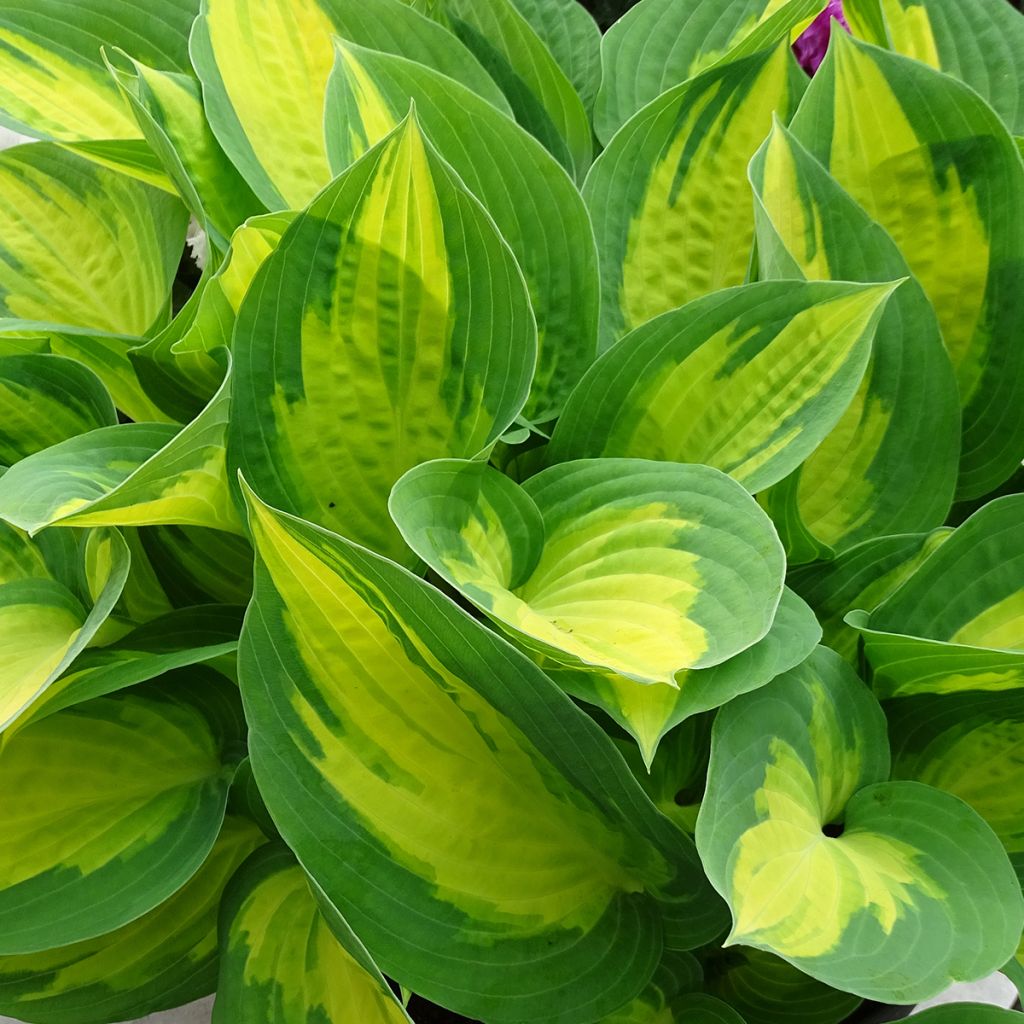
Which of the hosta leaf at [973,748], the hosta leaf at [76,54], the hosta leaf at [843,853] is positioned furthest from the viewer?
the hosta leaf at [76,54]

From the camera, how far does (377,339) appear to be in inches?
15.4

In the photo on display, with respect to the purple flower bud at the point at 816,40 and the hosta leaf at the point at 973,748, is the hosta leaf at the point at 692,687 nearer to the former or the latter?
the hosta leaf at the point at 973,748

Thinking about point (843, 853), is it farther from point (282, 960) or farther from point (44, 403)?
point (44, 403)

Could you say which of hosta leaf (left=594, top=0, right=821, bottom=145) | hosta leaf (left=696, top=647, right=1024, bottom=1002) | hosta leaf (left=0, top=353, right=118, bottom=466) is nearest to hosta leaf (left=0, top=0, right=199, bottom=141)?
hosta leaf (left=0, top=353, right=118, bottom=466)

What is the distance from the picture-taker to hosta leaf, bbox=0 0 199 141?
0.55m

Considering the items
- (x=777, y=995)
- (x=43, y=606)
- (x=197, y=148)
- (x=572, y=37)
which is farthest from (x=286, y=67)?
(x=777, y=995)

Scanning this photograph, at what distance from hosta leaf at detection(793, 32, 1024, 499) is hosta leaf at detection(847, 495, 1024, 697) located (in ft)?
0.33

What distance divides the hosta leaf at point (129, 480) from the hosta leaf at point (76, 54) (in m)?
0.24

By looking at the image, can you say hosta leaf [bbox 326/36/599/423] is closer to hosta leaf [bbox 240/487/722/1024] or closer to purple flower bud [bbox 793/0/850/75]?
hosta leaf [bbox 240/487/722/1024]

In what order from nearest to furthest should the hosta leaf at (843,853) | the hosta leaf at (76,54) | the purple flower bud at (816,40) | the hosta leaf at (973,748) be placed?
1. the hosta leaf at (843,853)
2. the hosta leaf at (973,748)
3. the hosta leaf at (76,54)
4. the purple flower bud at (816,40)

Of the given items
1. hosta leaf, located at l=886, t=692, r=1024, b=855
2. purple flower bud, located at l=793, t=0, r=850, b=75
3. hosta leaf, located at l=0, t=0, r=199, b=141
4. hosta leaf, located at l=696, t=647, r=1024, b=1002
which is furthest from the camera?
purple flower bud, located at l=793, t=0, r=850, b=75

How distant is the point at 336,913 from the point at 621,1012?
0.18 metres

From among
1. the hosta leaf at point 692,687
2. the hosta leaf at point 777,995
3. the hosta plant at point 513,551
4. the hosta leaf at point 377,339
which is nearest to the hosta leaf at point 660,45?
the hosta plant at point 513,551

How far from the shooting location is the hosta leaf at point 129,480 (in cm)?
33
